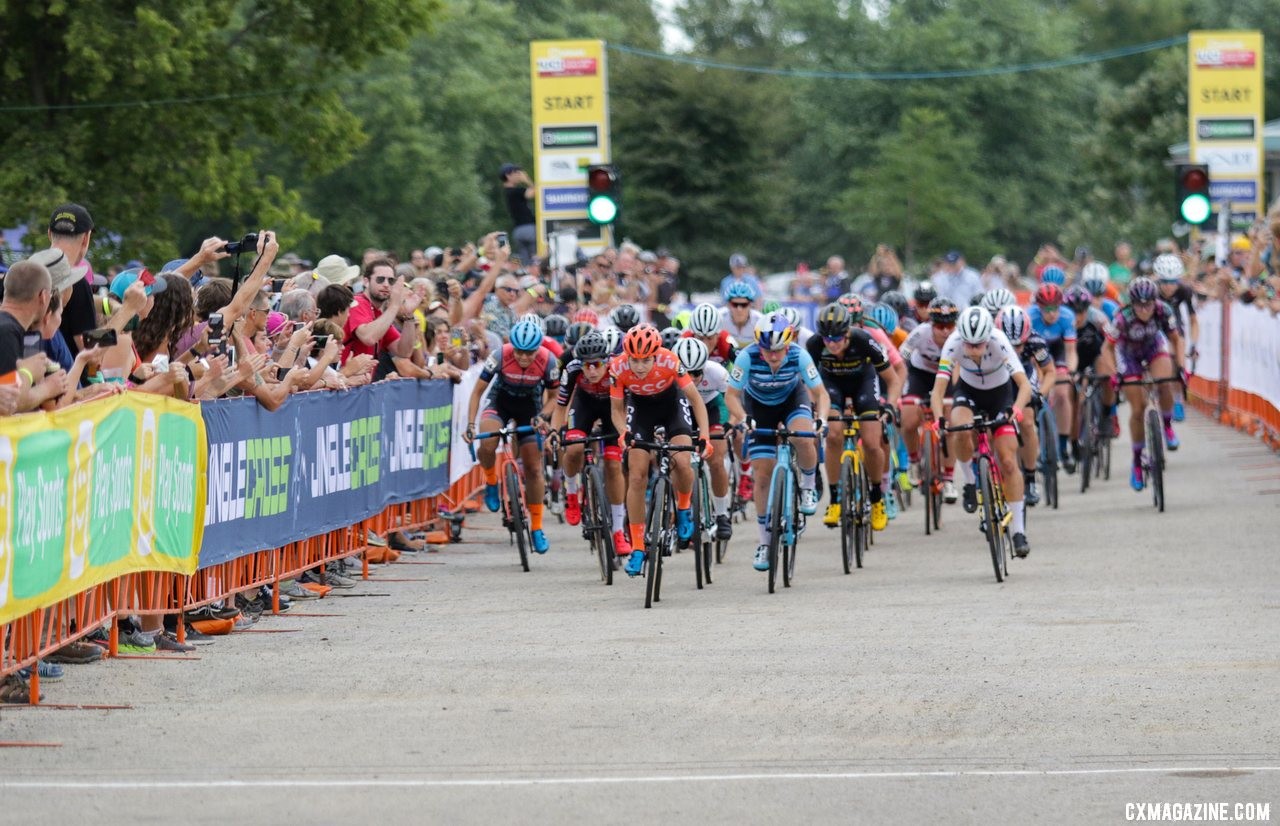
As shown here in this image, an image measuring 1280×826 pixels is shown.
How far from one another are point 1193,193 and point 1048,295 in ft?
22.4

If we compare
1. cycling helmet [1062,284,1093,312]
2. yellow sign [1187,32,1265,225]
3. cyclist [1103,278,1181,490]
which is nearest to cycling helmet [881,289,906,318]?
cycling helmet [1062,284,1093,312]

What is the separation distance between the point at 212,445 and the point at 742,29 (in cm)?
10139

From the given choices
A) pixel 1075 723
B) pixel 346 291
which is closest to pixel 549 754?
pixel 1075 723

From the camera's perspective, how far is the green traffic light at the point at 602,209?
2650 centimetres

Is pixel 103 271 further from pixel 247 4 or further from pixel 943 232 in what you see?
pixel 943 232

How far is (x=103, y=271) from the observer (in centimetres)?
3178

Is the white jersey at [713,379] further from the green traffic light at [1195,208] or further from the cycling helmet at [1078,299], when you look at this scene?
the green traffic light at [1195,208]

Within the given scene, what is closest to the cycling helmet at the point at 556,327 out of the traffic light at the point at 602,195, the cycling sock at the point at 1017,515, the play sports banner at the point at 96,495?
the cycling sock at the point at 1017,515

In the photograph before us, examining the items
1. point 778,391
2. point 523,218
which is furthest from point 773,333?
point 523,218

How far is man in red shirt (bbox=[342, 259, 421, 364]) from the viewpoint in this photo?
1650cm

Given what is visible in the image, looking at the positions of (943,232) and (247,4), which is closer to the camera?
(247,4)

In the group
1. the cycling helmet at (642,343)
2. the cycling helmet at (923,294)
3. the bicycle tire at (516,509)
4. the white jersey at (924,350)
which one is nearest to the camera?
the cycling helmet at (642,343)

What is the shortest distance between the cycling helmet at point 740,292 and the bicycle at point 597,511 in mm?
3678

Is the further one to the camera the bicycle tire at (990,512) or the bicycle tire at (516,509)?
the bicycle tire at (516,509)
